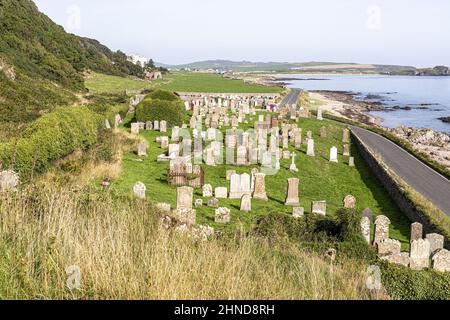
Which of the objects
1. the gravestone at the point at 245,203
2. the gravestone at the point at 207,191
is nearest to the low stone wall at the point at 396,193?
the gravestone at the point at 245,203

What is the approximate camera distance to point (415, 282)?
39.2 ft

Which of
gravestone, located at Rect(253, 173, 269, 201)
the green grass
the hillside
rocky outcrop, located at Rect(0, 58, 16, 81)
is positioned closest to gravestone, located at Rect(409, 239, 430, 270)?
the green grass

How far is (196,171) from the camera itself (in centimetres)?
2194

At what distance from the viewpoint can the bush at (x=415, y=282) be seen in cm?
1150

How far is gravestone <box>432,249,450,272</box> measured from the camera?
13.7m

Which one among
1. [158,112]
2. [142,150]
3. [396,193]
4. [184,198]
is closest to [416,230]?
[396,193]

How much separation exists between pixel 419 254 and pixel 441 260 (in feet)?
2.09

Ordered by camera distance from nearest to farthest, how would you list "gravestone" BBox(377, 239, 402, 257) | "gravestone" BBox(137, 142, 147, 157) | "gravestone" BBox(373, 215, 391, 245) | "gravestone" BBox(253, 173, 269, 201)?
"gravestone" BBox(377, 239, 402, 257) → "gravestone" BBox(373, 215, 391, 245) → "gravestone" BBox(253, 173, 269, 201) → "gravestone" BBox(137, 142, 147, 157)

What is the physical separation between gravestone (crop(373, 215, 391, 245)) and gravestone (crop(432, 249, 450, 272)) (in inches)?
80.1

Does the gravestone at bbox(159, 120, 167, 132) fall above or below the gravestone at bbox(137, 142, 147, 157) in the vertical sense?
above

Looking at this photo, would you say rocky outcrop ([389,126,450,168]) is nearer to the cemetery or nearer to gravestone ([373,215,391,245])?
the cemetery

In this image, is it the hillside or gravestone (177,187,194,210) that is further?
the hillside

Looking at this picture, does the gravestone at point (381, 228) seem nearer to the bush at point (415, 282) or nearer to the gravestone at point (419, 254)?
the gravestone at point (419, 254)
